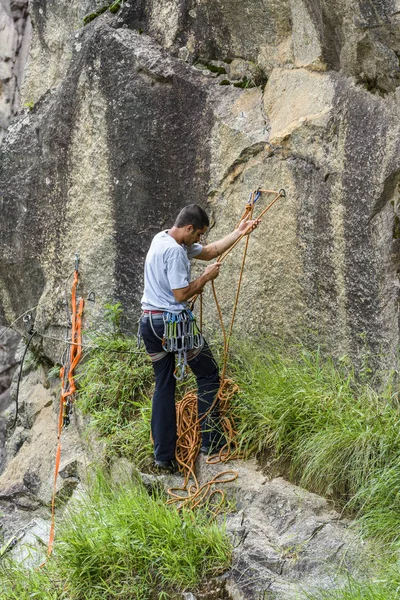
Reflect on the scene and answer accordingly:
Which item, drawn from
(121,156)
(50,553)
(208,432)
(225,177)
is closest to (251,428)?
(208,432)

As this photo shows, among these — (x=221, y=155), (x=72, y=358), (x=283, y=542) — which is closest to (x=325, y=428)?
(x=283, y=542)

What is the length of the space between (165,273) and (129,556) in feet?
5.52

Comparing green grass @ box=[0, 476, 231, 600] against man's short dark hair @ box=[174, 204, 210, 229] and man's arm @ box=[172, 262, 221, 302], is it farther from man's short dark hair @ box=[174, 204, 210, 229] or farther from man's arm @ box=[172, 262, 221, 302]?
man's short dark hair @ box=[174, 204, 210, 229]

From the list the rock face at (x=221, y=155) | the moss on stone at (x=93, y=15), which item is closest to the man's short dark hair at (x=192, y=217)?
the rock face at (x=221, y=155)

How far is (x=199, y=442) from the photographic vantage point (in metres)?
5.64

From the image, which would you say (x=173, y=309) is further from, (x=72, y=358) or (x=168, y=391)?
(x=72, y=358)

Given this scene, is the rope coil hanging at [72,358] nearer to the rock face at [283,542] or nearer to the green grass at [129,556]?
the green grass at [129,556]

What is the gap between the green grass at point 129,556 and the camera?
4.61 metres

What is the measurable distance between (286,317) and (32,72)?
11.6ft

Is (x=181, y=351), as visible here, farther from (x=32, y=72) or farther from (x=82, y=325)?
(x=32, y=72)

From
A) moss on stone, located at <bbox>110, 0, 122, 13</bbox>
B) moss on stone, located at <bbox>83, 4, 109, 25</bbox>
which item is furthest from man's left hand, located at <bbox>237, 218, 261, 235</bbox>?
moss on stone, located at <bbox>83, 4, 109, 25</bbox>

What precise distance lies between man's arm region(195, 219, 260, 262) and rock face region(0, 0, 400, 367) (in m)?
0.35

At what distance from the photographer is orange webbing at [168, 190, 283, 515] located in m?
5.25

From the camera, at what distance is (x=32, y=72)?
777cm
